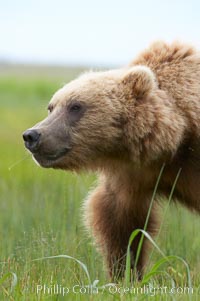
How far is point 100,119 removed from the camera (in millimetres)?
5598

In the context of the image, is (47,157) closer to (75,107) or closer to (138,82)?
(75,107)

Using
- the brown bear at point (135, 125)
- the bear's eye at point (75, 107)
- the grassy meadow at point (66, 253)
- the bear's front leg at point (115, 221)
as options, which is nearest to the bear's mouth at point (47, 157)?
the brown bear at point (135, 125)

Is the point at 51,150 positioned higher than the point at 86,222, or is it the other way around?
the point at 51,150

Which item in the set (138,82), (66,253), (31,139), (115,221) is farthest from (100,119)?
(66,253)

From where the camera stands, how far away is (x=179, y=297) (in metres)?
4.44

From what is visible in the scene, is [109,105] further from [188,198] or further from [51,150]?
[188,198]

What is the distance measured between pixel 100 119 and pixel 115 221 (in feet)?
3.22

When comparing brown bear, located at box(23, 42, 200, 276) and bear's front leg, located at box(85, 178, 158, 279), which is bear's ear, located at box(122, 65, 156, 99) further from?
bear's front leg, located at box(85, 178, 158, 279)

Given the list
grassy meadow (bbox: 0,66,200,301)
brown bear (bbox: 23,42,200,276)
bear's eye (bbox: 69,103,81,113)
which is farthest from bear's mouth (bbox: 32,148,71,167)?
grassy meadow (bbox: 0,66,200,301)

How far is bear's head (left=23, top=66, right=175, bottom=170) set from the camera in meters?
5.53

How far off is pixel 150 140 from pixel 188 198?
592 mm

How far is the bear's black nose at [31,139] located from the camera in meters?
5.31

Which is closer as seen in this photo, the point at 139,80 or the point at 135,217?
the point at 139,80

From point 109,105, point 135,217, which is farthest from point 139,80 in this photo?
point 135,217
